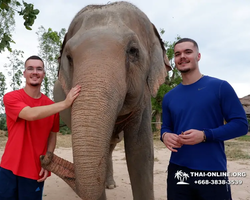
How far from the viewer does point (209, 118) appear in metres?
1.90

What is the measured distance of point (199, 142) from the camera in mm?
1794

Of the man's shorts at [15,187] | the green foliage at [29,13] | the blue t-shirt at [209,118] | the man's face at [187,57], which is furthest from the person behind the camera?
the green foliage at [29,13]

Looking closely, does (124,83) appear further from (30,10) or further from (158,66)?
(30,10)

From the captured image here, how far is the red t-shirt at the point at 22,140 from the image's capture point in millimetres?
2295

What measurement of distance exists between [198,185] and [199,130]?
403 millimetres

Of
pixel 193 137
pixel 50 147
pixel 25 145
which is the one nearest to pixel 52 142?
pixel 50 147

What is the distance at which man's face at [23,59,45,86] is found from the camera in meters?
2.41

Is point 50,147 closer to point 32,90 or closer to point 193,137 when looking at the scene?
point 32,90

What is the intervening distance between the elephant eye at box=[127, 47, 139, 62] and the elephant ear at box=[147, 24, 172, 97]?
0.35 metres

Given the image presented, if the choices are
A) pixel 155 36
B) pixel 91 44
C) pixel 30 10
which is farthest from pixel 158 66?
pixel 30 10

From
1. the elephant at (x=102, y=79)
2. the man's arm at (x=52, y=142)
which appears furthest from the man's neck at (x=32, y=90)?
the man's arm at (x=52, y=142)

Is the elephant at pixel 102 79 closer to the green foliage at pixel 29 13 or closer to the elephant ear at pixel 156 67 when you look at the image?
the elephant ear at pixel 156 67

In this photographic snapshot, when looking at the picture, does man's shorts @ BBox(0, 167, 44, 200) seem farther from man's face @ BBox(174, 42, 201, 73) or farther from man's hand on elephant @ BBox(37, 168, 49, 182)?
man's face @ BBox(174, 42, 201, 73)

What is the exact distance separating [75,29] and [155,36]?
0.85 meters
